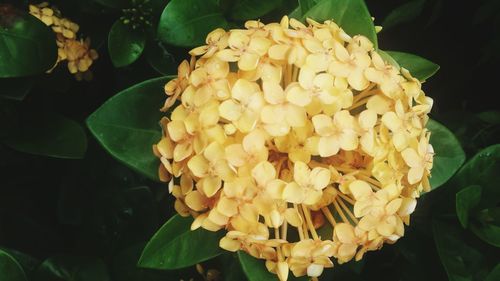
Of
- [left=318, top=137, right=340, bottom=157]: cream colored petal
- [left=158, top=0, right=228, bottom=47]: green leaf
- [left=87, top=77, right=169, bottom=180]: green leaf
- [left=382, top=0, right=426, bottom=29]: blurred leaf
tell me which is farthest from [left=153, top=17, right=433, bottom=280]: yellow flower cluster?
[left=382, top=0, right=426, bottom=29]: blurred leaf

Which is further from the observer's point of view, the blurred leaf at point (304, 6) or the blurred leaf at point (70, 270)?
the blurred leaf at point (70, 270)

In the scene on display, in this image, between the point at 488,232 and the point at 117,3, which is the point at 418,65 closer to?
the point at 488,232

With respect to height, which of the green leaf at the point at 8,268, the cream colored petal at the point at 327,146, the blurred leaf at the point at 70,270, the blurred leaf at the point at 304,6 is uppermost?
the blurred leaf at the point at 304,6

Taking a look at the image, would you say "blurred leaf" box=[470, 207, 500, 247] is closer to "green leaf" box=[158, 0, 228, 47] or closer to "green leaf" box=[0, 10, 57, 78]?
"green leaf" box=[158, 0, 228, 47]

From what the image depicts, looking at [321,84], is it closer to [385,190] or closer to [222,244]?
[385,190]

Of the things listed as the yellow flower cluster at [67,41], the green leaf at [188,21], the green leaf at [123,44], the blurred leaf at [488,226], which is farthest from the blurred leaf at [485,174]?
the yellow flower cluster at [67,41]

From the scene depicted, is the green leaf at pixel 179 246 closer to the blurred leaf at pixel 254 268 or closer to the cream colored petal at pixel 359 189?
the blurred leaf at pixel 254 268

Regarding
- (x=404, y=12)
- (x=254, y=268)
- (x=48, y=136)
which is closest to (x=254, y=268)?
(x=254, y=268)

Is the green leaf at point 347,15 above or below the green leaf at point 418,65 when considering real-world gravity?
above
